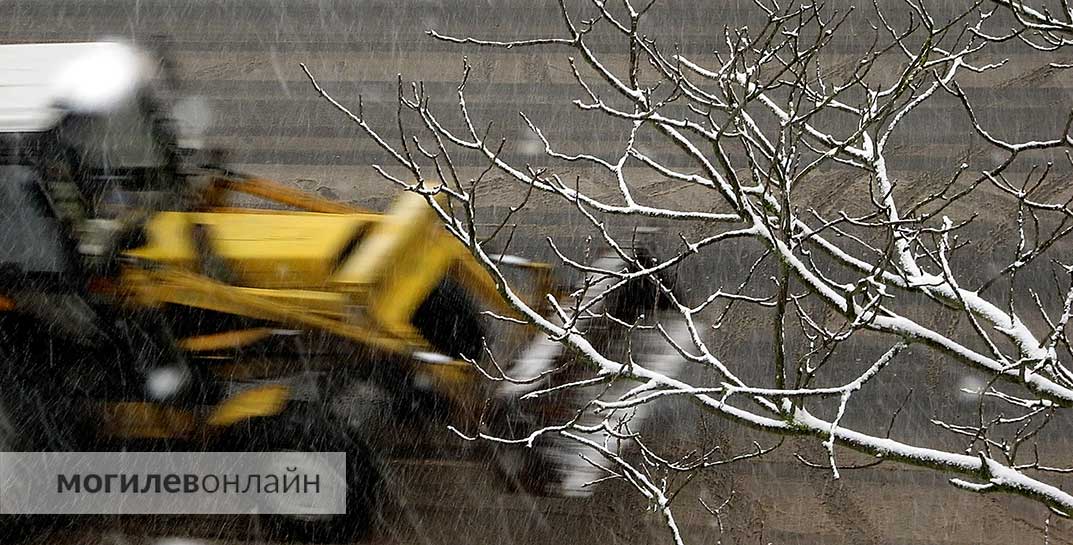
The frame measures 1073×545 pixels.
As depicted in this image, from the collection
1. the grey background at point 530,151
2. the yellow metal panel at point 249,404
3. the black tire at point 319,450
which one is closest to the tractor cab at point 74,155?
the yellow metal panel at point 249,404

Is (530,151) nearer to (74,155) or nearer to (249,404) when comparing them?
(249,404)

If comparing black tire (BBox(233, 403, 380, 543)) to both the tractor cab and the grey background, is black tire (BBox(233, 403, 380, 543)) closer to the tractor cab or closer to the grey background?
the grey background

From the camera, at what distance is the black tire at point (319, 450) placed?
4.19 meters

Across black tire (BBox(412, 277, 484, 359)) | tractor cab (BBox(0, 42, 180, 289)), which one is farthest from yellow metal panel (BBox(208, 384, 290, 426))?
tractor cab (BBox(0, 42, 180, 289))

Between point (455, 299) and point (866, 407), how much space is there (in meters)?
2.60

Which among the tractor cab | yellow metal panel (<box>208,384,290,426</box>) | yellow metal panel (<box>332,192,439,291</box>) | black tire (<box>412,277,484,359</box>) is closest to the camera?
the tractor cab

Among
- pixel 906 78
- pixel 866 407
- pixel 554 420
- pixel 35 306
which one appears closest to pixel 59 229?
pixel 35 306

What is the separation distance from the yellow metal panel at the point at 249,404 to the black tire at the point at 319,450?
2.0 inches

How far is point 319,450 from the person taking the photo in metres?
4.20

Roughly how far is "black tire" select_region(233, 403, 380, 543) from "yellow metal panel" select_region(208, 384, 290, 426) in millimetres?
50

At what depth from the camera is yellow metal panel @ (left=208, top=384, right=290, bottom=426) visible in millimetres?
4105

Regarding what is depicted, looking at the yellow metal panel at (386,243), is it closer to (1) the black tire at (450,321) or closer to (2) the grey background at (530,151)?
(1) the black tire at (450,321)

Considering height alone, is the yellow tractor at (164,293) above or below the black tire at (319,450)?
above

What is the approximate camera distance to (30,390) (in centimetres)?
418
